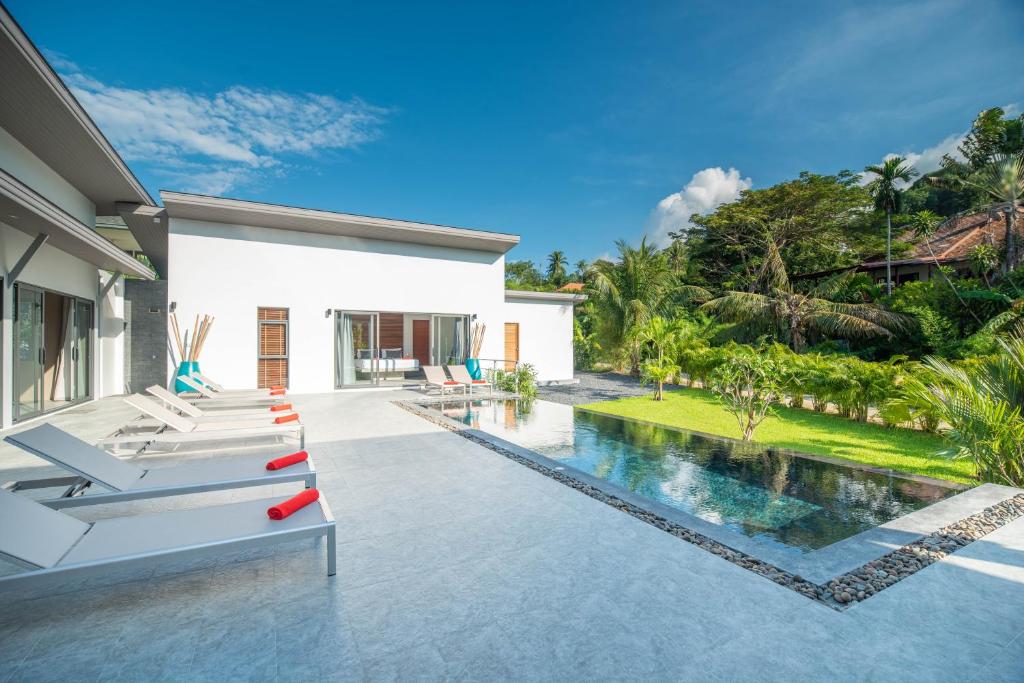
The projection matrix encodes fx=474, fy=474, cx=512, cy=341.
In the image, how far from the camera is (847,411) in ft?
36.0

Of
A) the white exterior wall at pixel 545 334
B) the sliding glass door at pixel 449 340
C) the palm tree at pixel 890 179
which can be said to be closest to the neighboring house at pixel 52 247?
the sliding glass door at pixel 449 340

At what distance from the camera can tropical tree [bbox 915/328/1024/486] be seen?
5284 millimetres

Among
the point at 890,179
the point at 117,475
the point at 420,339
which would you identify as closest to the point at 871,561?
the point at 117,475

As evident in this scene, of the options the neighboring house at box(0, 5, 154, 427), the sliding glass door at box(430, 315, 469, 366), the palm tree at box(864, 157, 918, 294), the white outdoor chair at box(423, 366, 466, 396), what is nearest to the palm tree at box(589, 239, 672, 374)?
the sliding glass door at box(430, 315, 469, 366)

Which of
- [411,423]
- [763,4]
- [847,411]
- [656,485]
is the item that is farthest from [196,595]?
[763,4]

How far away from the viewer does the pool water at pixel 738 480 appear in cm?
453

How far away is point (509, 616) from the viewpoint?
8.84 ft

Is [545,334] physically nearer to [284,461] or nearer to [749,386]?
[749,386]

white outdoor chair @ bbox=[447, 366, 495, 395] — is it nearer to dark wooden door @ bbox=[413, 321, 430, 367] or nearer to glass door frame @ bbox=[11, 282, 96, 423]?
dark wooden door @ bbox=[413, 321, 430, 367]

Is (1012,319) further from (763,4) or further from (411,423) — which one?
(411,423)

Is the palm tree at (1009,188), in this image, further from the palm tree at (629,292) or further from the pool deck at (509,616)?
the pool deck at (509,616)

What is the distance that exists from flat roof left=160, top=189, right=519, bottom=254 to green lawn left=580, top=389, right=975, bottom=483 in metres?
6.32

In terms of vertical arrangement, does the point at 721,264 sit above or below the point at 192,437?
above

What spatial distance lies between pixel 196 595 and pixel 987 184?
25225mm
